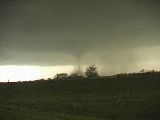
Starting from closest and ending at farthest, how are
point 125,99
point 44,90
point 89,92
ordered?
point 125,99, point 89,92, point 44,90

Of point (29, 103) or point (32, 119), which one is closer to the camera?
point (32, 119)

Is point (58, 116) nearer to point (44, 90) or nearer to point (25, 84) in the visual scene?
point (44, 90)

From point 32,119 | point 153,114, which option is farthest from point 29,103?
point 153,114

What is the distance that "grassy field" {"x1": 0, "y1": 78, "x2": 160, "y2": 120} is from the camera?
145ft

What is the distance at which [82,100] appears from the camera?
5259cm

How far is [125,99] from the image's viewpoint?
167ft

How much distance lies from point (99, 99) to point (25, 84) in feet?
57.1

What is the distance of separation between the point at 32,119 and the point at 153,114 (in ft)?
38.9

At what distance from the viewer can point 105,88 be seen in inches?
2344

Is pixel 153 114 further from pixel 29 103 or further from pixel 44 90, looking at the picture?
pixel 44 90

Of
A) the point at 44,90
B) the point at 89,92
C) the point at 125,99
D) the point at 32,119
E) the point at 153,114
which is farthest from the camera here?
the point at 44,90

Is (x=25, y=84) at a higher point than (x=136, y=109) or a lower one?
higher

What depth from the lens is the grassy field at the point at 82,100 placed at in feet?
145

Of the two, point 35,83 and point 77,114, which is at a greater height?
point 35,83
